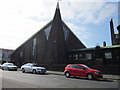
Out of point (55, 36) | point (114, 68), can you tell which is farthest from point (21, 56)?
point (114, 68)

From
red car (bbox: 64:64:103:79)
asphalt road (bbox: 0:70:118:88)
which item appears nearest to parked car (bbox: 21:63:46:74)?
red car (bbox: 64:64:103:79)

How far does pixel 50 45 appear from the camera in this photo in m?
36.8

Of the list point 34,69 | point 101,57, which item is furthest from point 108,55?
point 34,69

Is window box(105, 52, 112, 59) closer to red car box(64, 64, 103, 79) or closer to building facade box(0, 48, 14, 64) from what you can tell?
red car box(64, 64, 103, 79)

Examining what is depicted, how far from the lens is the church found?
3534 centimetres

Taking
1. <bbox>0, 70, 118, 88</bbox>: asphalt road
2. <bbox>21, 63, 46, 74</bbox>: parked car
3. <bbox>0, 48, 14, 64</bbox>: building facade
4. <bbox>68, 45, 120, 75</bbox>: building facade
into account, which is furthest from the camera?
<bbox>0, 48, 14, 64</bbox>: building facade

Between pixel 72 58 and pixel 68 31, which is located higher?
pixel 68 31

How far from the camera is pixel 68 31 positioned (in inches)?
1754

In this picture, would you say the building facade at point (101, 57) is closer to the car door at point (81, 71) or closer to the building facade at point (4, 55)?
the car door at point (81, 71)

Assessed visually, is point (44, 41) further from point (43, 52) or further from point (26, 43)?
point (26, 43)

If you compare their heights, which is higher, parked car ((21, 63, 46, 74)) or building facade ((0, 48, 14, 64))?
building facade ((0, 48, 14, 64))

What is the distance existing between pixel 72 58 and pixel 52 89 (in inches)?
1039

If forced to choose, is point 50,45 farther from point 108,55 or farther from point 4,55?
point 4,55

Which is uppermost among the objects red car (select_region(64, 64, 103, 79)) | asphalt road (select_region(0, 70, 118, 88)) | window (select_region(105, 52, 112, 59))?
window (select_region(105, 52, 112, 59))
